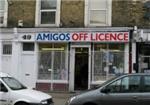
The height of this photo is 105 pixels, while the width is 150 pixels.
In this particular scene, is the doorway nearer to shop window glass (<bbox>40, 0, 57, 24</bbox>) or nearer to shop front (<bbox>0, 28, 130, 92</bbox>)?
shop front (<bbox>0, 28, 130, 92</bbox>)

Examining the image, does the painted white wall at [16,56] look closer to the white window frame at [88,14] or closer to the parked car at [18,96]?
the white window frame at [88,14]

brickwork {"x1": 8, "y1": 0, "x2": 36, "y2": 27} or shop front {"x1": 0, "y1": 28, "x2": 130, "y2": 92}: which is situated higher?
brickwork {"x1": 8, "y1": 0, "x2": 36, "y2": 27}

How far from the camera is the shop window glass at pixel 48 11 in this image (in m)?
28.9

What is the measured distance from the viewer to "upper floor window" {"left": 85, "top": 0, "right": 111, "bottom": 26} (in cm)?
2795

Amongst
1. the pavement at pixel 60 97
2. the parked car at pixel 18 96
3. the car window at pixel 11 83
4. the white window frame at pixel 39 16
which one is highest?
the white window frame at pixel 39 16

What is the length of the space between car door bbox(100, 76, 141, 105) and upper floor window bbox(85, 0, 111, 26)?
1281cm

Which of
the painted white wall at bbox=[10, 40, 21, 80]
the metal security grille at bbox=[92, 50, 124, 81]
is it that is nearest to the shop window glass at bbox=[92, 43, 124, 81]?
the metal security grille at bbox=[92, 50, 124, 81]

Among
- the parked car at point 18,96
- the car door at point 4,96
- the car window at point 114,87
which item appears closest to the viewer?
the car window at point 114,87

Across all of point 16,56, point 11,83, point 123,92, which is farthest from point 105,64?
point 123,92

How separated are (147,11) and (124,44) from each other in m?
2.28

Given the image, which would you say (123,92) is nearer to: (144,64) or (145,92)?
(145,92)

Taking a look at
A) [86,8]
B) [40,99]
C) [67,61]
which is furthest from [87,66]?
[40,99]

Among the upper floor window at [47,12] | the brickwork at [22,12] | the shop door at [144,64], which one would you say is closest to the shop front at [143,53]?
the shop door at [144,64]

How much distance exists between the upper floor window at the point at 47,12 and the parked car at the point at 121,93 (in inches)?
543
